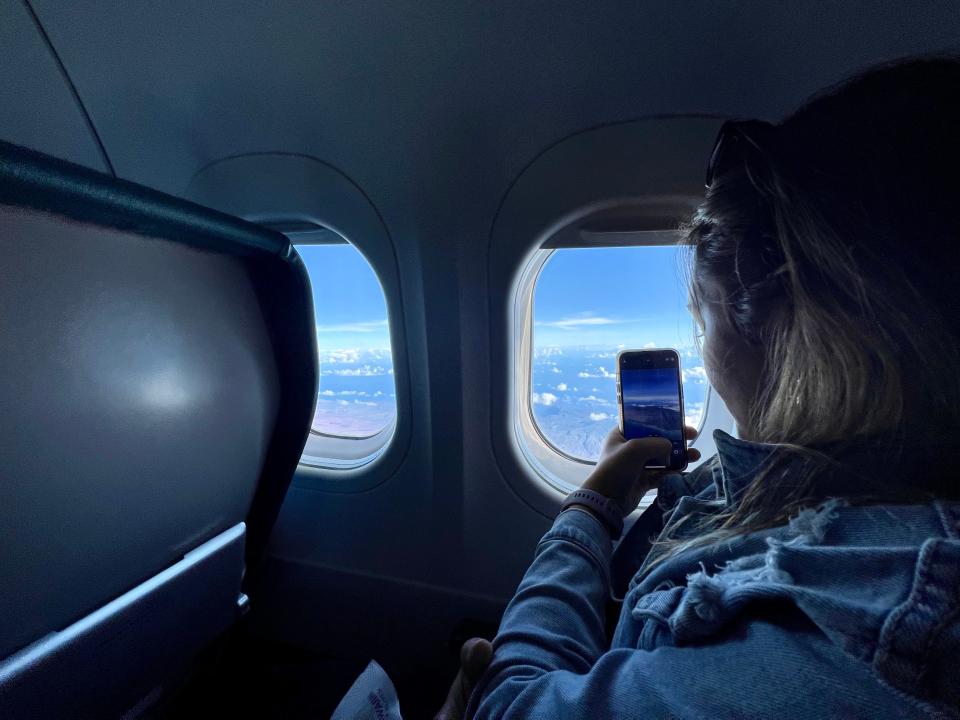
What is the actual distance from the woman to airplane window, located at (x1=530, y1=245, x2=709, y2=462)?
2.18 ft

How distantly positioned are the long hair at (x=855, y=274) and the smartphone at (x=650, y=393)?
48 cm

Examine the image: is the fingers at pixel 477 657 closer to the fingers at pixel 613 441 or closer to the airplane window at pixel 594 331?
the fingers at pixel 613 441

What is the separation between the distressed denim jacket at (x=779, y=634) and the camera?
0.36m

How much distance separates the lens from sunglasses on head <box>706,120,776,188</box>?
624 millimetres

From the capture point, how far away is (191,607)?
1043mm

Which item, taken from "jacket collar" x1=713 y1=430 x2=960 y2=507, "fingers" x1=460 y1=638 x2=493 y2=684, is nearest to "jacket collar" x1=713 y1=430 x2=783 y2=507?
"jacket collar" x1=713 y1=430 x2=960 y2=507

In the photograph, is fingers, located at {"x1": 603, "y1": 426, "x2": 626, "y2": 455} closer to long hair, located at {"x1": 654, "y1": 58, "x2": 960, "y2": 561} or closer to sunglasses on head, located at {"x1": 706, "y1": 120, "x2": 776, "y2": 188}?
long hair, located at {"x1": 654, "y1": 58, "x2": 960, "y2": 561}

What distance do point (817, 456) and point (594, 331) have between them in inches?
35.9

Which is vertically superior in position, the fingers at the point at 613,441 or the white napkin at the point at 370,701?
the fingers at the point at 613,441

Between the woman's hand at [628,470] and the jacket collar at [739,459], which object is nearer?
the jacket collar at [739,459]

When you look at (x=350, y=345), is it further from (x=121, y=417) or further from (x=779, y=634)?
(x=779, y=634)

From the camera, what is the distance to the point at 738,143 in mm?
658

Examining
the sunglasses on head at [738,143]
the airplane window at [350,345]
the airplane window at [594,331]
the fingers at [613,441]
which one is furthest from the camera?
the airplane window at [350,345]

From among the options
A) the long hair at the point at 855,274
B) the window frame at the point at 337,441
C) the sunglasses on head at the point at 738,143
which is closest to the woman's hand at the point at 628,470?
the long hair at the point at 855,274
